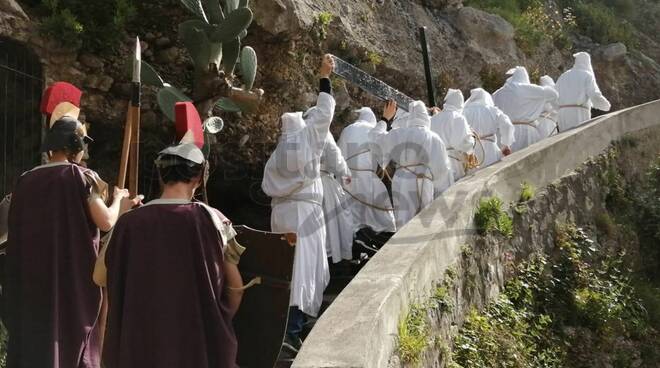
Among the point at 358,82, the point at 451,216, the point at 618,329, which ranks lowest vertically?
the point at 618,329

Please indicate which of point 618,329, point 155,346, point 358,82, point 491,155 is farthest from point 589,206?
point 155,346

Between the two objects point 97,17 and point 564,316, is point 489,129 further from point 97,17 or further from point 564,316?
point 97,17

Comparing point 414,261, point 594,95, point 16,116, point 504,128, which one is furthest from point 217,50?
point 594,95

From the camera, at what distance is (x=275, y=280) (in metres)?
4.71

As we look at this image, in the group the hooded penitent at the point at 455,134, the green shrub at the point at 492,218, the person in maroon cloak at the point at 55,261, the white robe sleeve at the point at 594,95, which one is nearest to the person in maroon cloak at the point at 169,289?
the person in maroon cloak at the point at 55,261

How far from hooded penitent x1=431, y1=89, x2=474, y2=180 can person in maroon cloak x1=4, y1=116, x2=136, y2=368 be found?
226 inches

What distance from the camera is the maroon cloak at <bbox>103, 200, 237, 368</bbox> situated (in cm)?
417

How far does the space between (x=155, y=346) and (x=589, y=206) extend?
7321 millimetres

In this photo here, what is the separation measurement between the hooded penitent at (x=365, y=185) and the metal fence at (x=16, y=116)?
3.41 m

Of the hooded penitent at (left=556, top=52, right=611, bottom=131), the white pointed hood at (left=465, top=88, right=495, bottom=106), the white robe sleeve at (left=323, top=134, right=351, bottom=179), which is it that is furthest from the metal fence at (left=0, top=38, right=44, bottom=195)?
the hooded penitent at (left=556, top=52, right=611, bottom=131)

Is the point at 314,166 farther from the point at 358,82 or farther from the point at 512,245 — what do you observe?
the point at 358,82

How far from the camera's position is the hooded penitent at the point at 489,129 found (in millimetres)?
10812

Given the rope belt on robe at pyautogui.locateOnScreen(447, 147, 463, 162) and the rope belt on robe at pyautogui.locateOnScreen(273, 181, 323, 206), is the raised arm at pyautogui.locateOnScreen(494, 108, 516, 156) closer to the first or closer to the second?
the rope belt on robe at pyautogui.locateOnScreen(447, 147, 463, 162)

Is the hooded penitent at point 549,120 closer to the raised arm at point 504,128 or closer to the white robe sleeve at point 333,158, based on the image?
the raised arm at point 504,128
